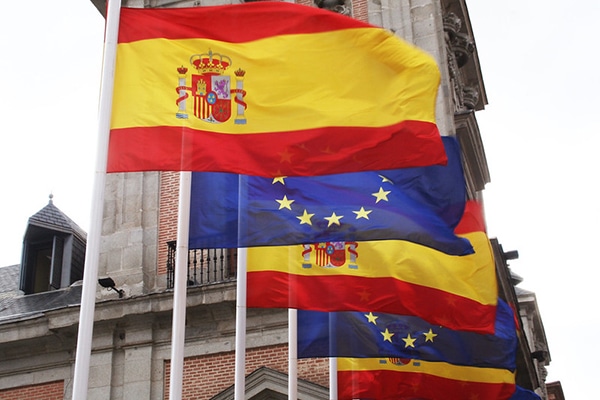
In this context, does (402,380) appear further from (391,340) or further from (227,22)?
(227,22)

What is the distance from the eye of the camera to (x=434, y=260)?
15.3m

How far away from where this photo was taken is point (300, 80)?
38.6 ft

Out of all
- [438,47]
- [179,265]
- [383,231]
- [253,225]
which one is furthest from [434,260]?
[438,47]

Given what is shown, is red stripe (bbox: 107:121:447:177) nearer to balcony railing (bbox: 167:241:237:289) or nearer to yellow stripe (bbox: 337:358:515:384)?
yellow stripe (bbox: 337:358:515:384)

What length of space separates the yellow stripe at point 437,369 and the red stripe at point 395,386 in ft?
0.27

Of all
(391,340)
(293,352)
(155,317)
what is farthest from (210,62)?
(155,317)

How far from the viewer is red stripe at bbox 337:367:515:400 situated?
16578 mm

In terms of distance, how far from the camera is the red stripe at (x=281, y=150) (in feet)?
36.2

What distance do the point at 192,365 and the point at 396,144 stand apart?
9.38 metres

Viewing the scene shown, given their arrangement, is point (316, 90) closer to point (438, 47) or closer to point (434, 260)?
point (434, 260)

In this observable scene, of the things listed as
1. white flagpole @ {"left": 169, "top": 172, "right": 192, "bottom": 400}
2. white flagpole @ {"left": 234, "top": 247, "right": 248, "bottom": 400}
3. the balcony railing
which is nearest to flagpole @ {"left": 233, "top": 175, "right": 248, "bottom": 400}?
white flagpole @ {"left": 234, "top": 247, "right": 248, "bottom": 400}

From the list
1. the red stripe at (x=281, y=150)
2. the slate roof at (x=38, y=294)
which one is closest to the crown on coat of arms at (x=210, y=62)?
the red stripe at (x=281, y=150)

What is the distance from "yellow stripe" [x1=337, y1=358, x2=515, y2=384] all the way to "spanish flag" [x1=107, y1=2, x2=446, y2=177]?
20.8 ft

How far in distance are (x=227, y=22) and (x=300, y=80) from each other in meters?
1.10
